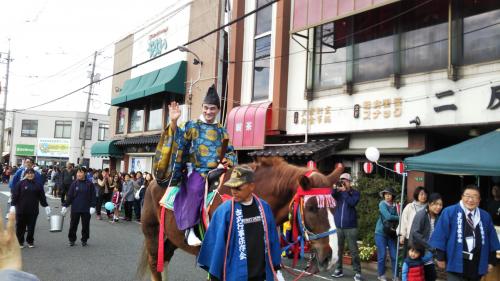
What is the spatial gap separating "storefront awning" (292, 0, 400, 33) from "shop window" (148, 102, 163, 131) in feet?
38.1

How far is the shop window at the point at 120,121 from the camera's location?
27.3 m

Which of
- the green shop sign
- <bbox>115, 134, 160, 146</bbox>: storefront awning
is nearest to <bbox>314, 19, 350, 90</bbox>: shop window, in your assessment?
<bbox>115, 134, 160, 146</bbox>: storefront awning

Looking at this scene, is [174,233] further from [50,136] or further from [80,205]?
[50,136]

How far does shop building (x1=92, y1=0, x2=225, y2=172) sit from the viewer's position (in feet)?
63.8

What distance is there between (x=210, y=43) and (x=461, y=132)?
11404 millimetres

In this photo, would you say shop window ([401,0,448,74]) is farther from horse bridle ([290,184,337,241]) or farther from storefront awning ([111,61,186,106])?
storefront awning ([111,61,186,106])

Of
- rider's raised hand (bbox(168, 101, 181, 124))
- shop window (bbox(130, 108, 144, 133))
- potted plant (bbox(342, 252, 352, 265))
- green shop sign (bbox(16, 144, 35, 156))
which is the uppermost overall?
shop window (bbox(130, 108, 144, 133))

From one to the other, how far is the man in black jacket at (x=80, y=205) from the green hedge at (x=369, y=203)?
22.7ft

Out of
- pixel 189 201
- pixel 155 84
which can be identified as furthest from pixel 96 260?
pixel 155 84

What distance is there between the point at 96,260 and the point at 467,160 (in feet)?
24.5

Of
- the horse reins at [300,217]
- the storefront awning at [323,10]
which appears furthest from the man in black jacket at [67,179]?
the horse reins at [300,217]

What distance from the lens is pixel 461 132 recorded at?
37.4 ft

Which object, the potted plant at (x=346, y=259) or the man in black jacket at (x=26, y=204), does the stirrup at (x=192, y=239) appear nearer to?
the potted plant at (x=346, y=259)

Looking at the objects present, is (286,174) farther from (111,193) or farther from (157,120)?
(157,120)
